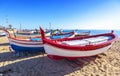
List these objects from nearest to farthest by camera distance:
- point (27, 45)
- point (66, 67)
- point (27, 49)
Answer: point (66, 67) → point (27, 45) → point (27, 49)

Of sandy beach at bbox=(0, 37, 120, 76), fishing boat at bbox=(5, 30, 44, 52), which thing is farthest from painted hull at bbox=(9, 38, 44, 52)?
sandy beach at bbox=(0, 37, 120, 76)

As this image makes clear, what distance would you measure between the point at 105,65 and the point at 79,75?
1914mm

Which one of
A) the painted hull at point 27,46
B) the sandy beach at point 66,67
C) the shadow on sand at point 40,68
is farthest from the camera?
the painted hull at point 27,46

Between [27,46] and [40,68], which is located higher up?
[27,46]

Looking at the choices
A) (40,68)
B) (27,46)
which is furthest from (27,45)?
(40,68)

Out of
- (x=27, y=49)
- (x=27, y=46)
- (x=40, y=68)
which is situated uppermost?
(x=27, y=46)

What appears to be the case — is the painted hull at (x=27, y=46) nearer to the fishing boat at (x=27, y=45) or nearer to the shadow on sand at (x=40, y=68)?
the fishing boat at (x=27, y=45)

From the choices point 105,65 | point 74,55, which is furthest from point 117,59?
point 74,55

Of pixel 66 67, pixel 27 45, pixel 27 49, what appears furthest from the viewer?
pixel 27 49

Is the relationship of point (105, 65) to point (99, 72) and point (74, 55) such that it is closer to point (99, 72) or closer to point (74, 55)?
point (99, 72)

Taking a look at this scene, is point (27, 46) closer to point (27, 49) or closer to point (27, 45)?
point (27, 45)

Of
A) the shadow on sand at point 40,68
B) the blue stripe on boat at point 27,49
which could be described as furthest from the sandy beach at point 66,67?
the blue stripe on boat at point 27,49

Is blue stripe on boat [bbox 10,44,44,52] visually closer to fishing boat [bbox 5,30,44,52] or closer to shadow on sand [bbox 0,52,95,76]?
fishing boat [bbox 5,30,44,52]

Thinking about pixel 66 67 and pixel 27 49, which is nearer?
pixel 66 67
